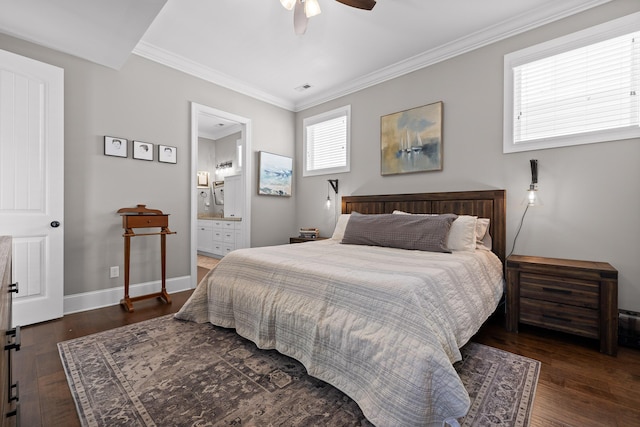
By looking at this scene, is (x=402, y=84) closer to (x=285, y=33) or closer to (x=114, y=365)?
(x=285, y=33)

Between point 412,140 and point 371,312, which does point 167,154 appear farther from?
point 371,312

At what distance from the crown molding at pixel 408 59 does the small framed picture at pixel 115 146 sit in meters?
1.01

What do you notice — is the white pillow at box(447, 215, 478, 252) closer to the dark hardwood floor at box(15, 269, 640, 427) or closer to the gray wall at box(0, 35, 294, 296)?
the dark hardwood floor at box(15, 269, 640, 427)

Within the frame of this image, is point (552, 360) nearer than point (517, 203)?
Yes

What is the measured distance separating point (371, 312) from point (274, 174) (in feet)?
11.5

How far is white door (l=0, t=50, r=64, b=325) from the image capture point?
2.42 meters

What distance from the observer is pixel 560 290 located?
2.23 m

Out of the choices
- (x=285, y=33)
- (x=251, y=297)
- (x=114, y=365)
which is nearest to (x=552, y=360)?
(x=251, y=297)

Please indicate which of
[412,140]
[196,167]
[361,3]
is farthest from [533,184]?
[196,167]

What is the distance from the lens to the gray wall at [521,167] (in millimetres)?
2342

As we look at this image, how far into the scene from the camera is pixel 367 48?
10.8 ft

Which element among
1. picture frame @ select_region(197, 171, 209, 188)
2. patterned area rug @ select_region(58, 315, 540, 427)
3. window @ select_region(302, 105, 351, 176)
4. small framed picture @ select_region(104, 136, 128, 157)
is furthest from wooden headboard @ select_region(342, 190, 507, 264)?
picture frame @ select_region(197, 171, 209, 188)

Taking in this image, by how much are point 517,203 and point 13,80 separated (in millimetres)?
4624

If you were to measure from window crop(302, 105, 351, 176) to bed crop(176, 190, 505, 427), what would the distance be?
193 cm
